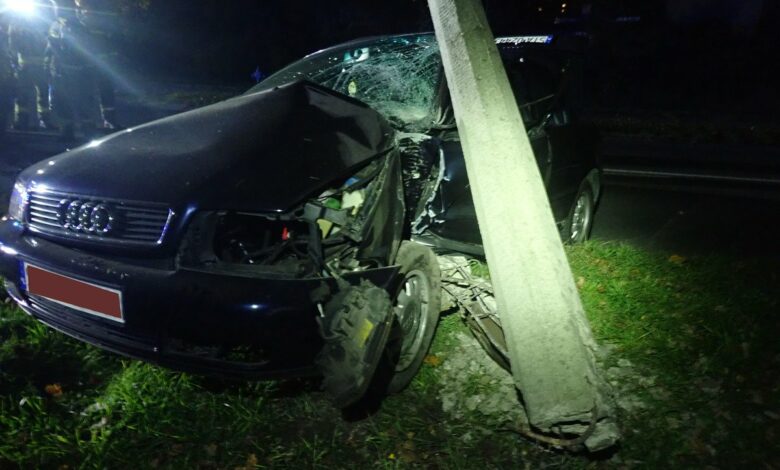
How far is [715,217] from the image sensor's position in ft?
17.8

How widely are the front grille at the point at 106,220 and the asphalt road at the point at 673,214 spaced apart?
3.15 meters

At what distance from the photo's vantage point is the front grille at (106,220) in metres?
2.21

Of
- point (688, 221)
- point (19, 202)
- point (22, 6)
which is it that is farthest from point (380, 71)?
point (22, 6)

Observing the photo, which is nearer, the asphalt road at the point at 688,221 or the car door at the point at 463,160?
the car door at the point at 463,160

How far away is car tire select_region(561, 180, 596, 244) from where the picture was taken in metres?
4.30

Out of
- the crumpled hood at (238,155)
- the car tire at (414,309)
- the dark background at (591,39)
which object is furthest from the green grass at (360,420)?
the dark background at (591,39)

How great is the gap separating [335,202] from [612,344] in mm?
1834

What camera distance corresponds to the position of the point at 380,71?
396 centimetres

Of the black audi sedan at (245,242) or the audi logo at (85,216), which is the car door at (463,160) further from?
the audi logo at (85,216)

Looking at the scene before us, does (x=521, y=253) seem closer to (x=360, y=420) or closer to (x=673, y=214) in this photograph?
(x=360, y=420)

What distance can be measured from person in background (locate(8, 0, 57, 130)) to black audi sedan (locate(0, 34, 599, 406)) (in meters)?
5.79

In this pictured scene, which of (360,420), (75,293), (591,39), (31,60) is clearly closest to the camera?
(75,293)

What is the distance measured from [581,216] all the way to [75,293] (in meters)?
3.87

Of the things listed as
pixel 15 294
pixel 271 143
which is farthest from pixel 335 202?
pixel 15 294
